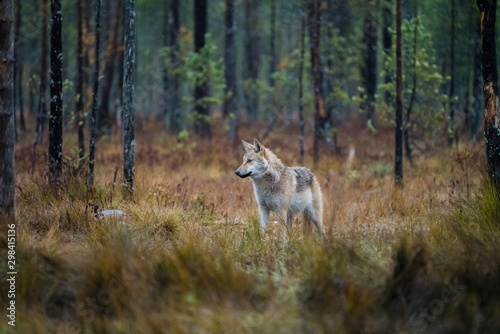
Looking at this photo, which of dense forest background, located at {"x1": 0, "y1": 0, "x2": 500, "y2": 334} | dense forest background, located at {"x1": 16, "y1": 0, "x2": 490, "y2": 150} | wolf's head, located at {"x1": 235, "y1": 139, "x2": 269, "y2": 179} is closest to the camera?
dense forest background, located at {"x1": 0, "y1": 0, "x2": 500, "y2": 334}

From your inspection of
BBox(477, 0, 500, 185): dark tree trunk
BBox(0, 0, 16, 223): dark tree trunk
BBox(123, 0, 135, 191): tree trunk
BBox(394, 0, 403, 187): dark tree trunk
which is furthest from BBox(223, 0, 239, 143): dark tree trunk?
BBox(0, 0, 16, 223): dark tree trunk

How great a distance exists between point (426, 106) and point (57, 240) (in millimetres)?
12973

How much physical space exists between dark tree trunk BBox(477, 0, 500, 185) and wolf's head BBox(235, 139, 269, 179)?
3.34 m

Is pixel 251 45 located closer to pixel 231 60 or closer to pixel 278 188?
pixel 231 60

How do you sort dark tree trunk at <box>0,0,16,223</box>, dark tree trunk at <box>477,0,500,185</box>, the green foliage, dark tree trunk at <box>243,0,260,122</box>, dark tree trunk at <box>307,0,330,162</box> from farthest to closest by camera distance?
dark tree trunk at <box>243,0,260,122</box> < dark tree trunk at <box>307,0,330,162</box> < the green foliage < dark tree trunk at <box>477,0,500,185</box> < dark tree trunk at <box>0,0,16,223</box>

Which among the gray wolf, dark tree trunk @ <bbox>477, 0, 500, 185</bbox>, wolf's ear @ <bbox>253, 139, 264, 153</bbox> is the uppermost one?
dark tree trunk @ <bbox>477, 0, 500, 185</bbox>

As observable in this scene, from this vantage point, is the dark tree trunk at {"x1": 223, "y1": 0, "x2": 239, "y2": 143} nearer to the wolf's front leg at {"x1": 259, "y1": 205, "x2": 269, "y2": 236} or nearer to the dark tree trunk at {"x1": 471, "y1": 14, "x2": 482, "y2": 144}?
the dark tree trunk at {"x1": 471, "y1": 14, "x2": 482, "y2": 144}

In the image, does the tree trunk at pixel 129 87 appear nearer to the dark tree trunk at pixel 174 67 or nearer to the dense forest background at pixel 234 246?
the dense forest background at pixel 234 246

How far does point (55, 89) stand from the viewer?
370 inches

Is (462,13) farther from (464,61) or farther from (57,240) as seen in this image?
(57,240)

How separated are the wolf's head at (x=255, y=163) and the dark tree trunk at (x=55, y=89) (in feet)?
13.3

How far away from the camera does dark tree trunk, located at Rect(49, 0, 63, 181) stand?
927cm

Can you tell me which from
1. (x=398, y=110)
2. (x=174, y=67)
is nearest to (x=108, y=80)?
(x=174, y=67)

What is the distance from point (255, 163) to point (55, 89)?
184 inches
